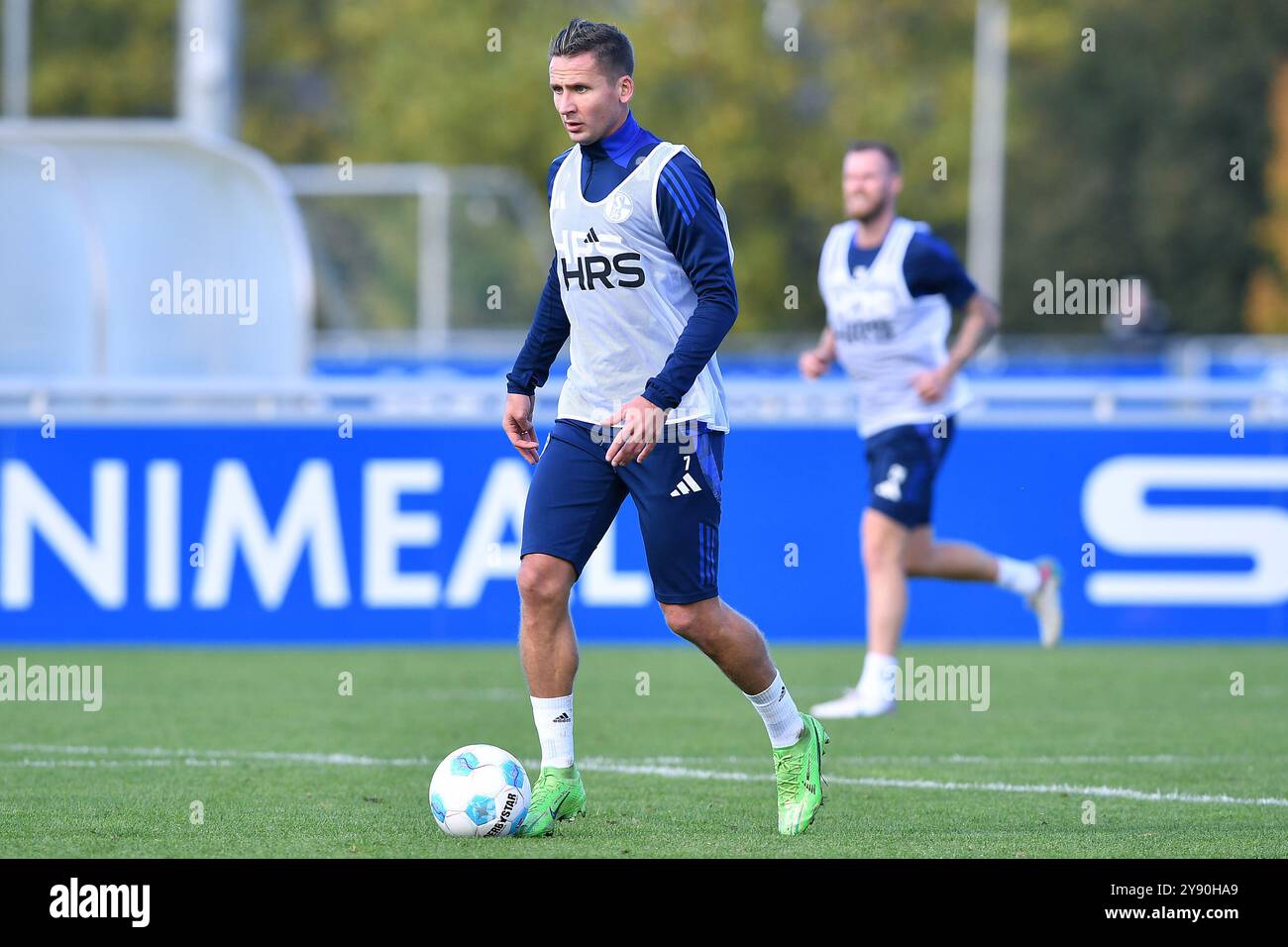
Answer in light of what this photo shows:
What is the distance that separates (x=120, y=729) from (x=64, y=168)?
21.4 feet

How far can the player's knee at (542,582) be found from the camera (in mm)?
6445

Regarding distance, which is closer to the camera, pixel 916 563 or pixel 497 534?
pixel 916 563

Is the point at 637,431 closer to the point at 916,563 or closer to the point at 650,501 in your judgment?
the point at 650,501

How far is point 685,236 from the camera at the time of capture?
6281 mm

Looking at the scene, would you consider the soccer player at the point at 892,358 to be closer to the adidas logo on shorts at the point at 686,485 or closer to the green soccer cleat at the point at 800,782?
the green soccer cleat at the point at 800,782

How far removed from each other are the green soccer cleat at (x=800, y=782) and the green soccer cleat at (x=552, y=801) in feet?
2.04

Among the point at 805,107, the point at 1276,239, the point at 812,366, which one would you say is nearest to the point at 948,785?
the point at 812,366

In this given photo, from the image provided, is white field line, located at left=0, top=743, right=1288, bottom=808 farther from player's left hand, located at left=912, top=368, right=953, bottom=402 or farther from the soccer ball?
player's left hand, located at left=912, top=368, right=953, bottom=402

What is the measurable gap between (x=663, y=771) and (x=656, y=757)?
1.35 feet

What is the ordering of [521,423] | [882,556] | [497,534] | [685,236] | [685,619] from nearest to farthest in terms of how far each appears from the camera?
1. [685,236]
2. [685,619]
3. [521,423]
4. [882,556]
5. [497,534]

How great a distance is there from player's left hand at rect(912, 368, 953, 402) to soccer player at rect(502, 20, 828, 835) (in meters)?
3.35

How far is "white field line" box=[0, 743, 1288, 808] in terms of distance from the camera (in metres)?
7.29

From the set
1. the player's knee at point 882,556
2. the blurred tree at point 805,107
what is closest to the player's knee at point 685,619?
the player's knee at point 882,556
